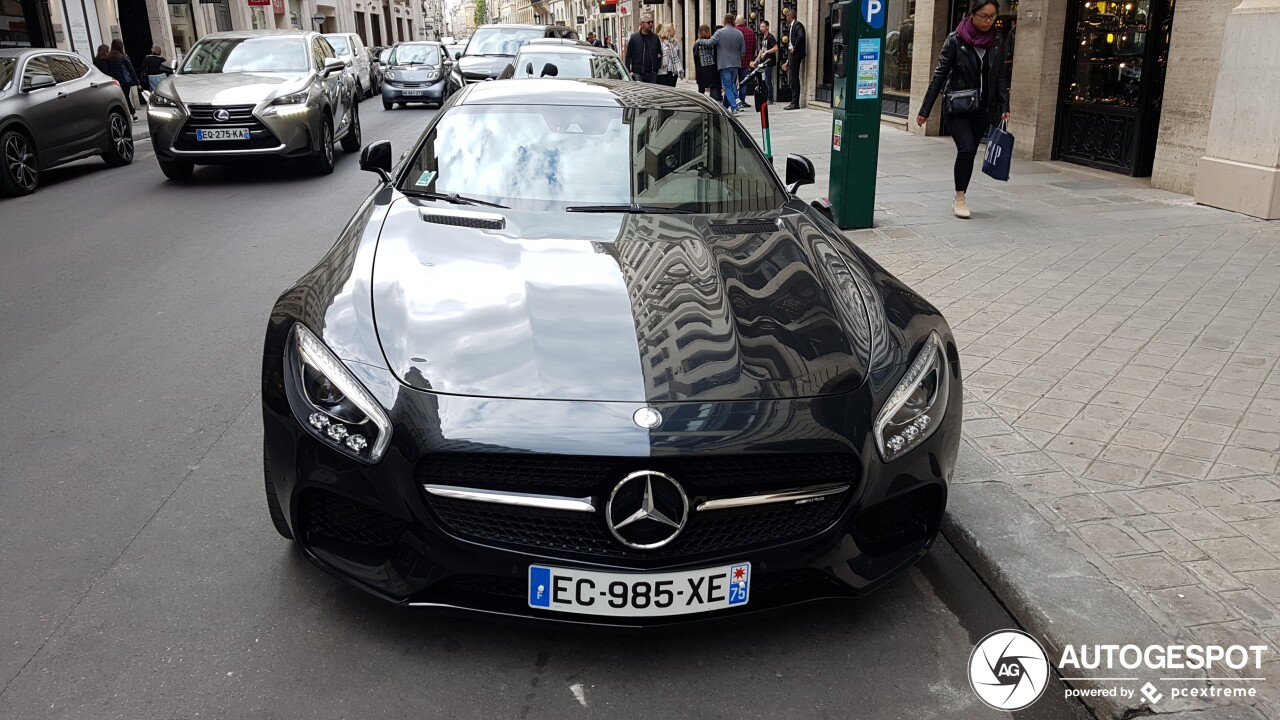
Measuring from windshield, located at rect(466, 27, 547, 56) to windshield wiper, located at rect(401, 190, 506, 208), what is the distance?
1664 cm

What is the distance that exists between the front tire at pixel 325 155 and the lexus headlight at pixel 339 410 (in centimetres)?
969

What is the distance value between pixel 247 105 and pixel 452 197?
7.82 meters

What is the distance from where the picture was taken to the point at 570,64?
Answer: 13656mm

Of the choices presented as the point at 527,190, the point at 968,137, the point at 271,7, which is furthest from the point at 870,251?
the point at 271,7

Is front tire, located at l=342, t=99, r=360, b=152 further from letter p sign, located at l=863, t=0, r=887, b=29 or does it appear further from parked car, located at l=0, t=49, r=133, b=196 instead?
letter p sign, located at l=863, t=0, r=887, b=29

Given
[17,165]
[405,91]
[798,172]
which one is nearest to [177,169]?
[17,165]

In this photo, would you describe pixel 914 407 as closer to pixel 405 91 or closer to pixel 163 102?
pixel 163 102

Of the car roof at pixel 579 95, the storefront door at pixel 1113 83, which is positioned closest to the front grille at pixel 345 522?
the car roof at pixel 579 95

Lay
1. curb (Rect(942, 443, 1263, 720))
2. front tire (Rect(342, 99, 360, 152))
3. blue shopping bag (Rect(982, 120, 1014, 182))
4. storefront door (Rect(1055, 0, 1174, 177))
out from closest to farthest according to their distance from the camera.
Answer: curb (Rect(942, 443, 1263, 720)) < blue shopping bag (Rect(982, 120, 1014, 182)) < storefront door (Rect(1055, 0, 1174, 177)) < front tire (Rect(342, 99, 360, 152))

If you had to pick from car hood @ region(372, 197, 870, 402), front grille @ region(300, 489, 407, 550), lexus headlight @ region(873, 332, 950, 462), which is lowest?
front grille @ region(300, 489, 407, 550)

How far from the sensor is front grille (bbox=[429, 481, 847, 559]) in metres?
2.41

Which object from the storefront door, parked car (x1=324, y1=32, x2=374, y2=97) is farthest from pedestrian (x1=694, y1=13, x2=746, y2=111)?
parked car (x1=324, y1=32, x2=374, y2=97)

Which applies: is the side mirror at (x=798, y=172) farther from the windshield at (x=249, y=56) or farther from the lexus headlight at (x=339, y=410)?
the windshield at (x=249, y=56)

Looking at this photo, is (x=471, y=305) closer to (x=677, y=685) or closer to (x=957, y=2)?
(x=677, y=685)
